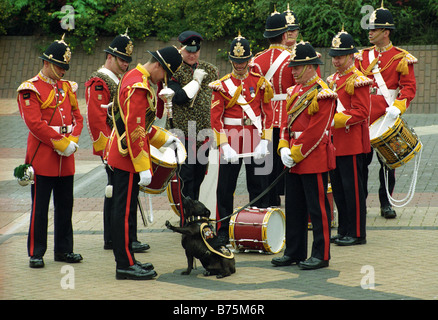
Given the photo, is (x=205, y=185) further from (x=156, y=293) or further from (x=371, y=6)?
(x=371, y=6)

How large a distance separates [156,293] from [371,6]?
41.5 feet

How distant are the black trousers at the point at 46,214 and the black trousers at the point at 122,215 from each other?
0.88 metres

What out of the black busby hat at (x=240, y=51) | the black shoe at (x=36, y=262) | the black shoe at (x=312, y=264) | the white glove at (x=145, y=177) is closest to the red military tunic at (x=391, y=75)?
the black busby hat at (x=240, y=51)

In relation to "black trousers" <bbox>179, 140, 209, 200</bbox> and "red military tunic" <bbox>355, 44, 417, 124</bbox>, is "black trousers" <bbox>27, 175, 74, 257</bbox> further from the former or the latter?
"red military tunic" <bbox>355, 44, 417, 124</bbox>

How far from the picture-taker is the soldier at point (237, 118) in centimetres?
813

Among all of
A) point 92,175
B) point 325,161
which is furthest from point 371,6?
point 325,161

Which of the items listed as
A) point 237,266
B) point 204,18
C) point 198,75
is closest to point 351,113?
point 198,75

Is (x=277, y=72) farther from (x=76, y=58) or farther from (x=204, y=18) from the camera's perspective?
(x=76, y=58)

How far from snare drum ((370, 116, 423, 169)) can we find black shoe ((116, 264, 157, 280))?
10.4ft

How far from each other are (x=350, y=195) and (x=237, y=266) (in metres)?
1.66

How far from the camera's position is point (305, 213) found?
7520 millimetres

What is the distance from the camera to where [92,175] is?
489 inches

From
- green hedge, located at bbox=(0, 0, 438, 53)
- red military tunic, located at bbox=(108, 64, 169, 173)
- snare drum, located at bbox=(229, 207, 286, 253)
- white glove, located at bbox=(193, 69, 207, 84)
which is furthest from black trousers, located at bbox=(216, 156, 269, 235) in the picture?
green hedge, located at bbox=(0, 0, 438, 53)

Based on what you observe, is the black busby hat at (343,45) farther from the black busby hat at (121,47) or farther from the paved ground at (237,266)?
the black busby hat at (121,47)
